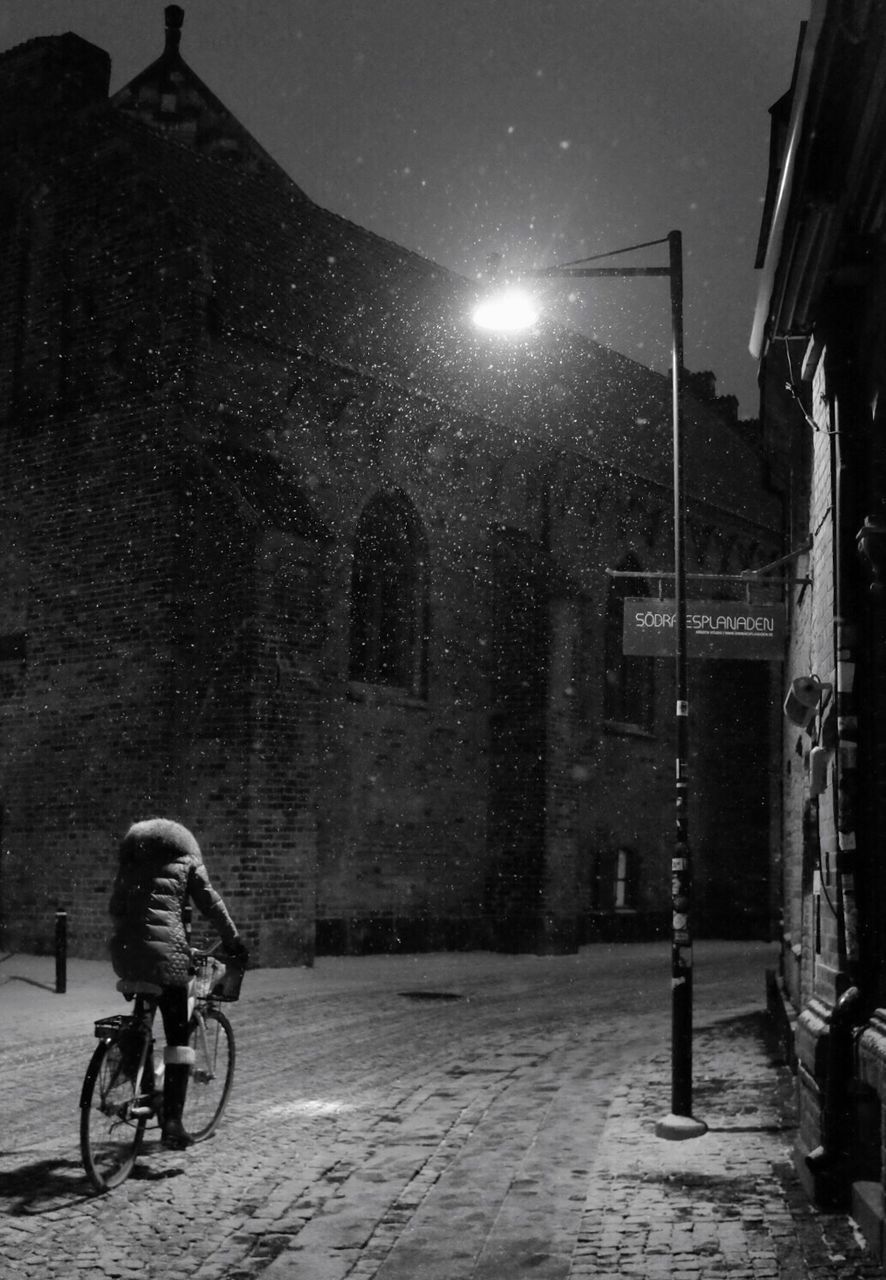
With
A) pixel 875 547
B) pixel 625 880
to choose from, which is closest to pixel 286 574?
pixel 625 880

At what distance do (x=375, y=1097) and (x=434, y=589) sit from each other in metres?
12.3

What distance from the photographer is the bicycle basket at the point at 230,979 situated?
7043 mm

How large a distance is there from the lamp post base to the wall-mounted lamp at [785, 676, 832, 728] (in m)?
2.26

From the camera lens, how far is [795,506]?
505 inches

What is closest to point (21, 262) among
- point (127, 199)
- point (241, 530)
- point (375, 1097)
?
point (127, 199)

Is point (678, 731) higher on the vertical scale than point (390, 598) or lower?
lower

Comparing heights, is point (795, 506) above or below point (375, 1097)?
above

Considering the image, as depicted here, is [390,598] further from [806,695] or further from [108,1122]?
[108,1122]

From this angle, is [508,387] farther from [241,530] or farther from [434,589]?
[241,530]

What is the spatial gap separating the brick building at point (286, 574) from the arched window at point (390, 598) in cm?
4

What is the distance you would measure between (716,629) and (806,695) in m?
3.75

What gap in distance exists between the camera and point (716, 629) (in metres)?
11.0

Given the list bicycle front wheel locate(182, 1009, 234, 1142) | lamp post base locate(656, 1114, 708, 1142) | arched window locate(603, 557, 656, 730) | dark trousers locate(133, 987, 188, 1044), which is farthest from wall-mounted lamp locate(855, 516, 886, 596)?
arched window locate(603, 557, 656, 730)

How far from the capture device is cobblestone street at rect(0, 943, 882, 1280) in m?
5.22
